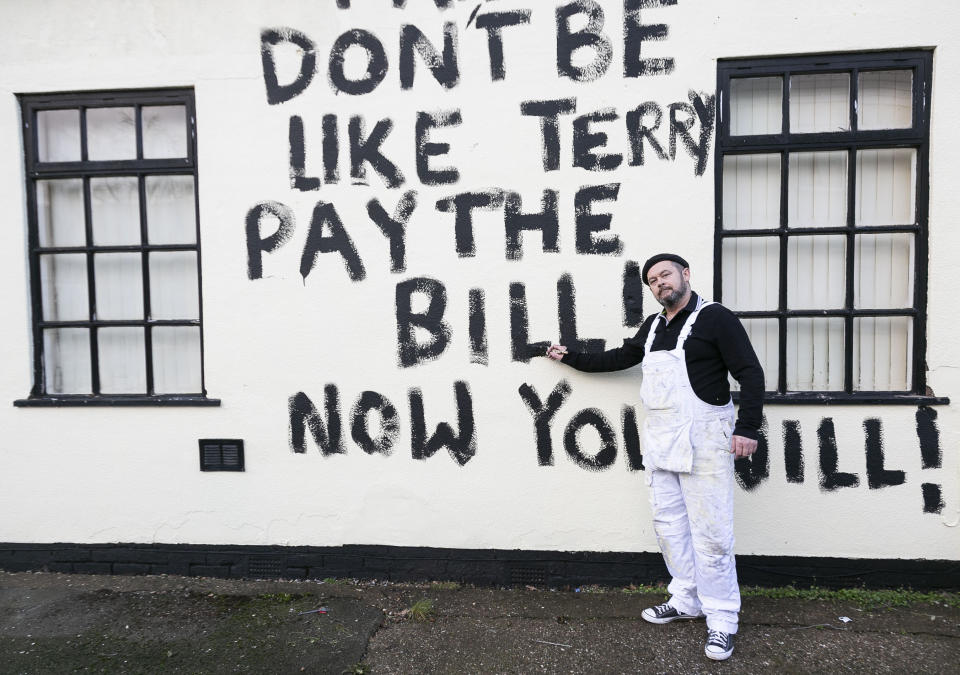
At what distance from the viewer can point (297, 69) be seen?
3.80m

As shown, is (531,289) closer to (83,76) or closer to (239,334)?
(239,334)

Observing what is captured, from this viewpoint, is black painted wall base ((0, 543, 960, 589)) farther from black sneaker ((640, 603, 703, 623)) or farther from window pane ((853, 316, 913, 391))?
window pane ((853, 316, 913, 391))

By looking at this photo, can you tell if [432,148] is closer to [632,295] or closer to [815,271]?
[632,295]

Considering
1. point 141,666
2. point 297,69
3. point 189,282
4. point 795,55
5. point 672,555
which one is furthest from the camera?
point 189,282

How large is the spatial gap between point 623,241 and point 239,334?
2549 millimetres

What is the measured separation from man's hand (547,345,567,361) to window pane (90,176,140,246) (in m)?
2.95

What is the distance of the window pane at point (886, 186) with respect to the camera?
3.66 m

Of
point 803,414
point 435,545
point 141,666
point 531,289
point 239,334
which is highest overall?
point 531,289

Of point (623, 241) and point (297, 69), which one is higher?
point (297, 69)

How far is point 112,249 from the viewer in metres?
4.04

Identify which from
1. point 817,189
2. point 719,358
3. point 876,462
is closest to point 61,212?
point 719,358

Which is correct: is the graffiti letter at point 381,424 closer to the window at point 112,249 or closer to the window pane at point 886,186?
the window at point 112,249

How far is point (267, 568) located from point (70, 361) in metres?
2.02

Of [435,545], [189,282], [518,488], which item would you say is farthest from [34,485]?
[518,488]
